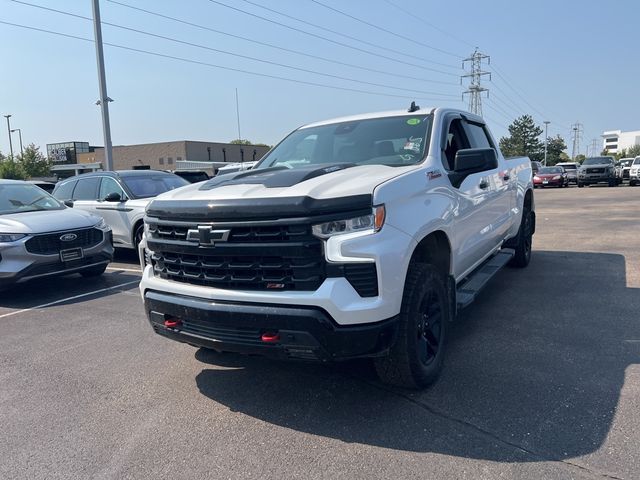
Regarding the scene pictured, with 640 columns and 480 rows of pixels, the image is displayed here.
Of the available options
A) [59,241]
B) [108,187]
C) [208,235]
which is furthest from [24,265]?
[208,235]

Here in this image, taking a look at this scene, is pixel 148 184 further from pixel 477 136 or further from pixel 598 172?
pixel 598 172

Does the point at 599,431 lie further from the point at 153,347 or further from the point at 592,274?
the point at 592,274

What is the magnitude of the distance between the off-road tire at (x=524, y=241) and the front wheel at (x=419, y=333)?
3816 millimetres

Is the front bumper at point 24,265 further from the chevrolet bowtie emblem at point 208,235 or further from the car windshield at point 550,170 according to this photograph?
the car windshield at point 550,170

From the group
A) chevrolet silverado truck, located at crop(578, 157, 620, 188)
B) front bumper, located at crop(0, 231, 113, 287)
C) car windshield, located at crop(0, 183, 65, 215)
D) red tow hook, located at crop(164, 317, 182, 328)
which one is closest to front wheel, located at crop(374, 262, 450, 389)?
red tow hook, located at crop(164, 317, 182, 328)

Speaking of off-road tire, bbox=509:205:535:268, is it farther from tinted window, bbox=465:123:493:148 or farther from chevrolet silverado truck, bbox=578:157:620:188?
chevrolet silverado truck, bbox=578:157:620:188

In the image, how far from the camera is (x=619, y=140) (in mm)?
169250

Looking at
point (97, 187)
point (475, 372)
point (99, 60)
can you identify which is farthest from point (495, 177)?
point (99, 60)

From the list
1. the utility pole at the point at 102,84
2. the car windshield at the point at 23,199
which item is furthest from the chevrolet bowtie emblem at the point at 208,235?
the utility pole at the point at 102,84

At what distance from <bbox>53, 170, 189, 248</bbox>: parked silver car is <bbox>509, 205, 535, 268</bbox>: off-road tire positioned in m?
6.05

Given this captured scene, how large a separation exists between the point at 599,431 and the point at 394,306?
4.57 ft

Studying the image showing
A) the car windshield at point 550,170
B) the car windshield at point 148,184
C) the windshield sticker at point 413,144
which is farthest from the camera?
the car windshield at point 550,170

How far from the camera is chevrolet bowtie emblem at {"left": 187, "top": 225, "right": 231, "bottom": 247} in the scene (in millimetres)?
3107

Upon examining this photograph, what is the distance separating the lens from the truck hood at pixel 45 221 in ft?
22.2
